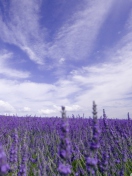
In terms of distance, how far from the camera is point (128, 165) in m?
4.05

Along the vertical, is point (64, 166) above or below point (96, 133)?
below

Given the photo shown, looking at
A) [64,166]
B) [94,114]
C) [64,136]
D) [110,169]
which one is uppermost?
[94,114]

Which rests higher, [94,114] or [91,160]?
[94,114]

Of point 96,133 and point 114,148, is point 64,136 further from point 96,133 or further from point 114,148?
point 114,148

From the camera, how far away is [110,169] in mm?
3910

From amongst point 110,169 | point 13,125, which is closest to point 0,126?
point 13,125

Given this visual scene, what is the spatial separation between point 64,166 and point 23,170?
1.46 meters

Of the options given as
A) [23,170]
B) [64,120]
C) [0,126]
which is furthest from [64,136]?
[0,126]

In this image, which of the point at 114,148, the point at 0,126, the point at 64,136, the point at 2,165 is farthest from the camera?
the point at 0,126

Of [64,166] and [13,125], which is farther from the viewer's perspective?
[13,125]

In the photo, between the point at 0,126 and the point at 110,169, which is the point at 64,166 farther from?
the point at 0,126

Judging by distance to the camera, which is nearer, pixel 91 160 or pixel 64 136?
pixel 64 136

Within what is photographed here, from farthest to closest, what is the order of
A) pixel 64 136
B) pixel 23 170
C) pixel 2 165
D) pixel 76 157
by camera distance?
pixel 76 157, pixel 23 170, pixel 64 136, pixel 2 165

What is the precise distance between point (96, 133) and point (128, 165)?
96.0 inches
